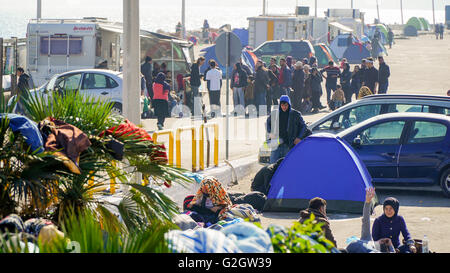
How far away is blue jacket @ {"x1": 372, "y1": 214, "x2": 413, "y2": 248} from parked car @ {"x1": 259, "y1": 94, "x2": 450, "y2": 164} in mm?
6059

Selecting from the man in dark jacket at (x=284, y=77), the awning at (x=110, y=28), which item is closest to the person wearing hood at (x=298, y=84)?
the man in dark jacket at (x=284, y=77)

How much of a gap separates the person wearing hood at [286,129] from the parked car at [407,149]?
0.88 metres

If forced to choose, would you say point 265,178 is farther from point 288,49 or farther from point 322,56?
point 322,56

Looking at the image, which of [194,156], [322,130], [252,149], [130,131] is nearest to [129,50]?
[130,131]

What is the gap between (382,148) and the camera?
42.9ft

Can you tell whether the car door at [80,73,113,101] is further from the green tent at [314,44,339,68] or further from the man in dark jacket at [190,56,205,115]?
the green tent at [314,44,339,68]

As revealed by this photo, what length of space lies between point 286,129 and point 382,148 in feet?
5.26

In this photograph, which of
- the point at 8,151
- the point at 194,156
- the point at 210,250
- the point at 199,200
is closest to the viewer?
the point at 210,250

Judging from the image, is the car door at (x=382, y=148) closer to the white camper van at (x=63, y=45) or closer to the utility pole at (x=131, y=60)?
the utility pole at (x=131, y=60)

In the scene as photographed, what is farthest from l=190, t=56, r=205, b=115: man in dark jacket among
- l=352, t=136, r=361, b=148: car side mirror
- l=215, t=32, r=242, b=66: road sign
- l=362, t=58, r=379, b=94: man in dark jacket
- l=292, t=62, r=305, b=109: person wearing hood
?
l=352, t=136, r=361, b=148: car side mirror

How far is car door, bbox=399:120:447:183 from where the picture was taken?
1280 cm

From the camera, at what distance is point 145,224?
22.3 feet
